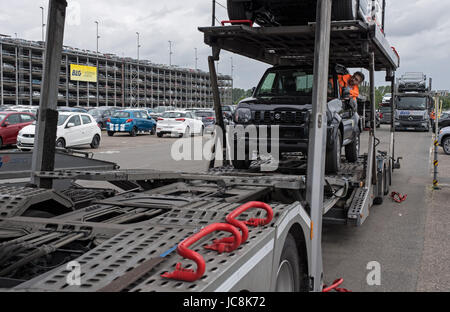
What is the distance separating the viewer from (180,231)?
2.85 metres

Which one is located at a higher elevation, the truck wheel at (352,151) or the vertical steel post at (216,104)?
the vertical steel post at (216,104)

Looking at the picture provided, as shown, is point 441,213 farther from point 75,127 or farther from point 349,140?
point 75,127

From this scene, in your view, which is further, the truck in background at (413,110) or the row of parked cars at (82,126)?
the truck in background at (413,110)

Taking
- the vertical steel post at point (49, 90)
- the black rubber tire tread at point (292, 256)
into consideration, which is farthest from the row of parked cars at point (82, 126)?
the black rubber tire tread at point (292, 256)

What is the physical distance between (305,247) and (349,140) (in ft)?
21.3

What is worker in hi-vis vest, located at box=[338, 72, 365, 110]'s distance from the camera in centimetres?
906

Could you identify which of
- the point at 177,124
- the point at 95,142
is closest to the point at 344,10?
the point at 95,142

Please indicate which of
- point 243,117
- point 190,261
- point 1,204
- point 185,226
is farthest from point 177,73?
Result: point 190,261

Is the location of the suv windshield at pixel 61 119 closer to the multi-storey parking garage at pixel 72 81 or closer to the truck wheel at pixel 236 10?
the truck wheel at pixel 236 10

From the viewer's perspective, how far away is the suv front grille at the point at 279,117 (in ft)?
25.2

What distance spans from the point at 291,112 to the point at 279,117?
222 millimetres

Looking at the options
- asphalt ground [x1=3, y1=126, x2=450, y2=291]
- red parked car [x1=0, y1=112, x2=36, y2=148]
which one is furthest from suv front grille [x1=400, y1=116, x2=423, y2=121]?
red parked car [x1=0, y1=112, x2=36, y2=148]

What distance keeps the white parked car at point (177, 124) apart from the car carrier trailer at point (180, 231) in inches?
872

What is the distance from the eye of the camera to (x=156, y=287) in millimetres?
2047
